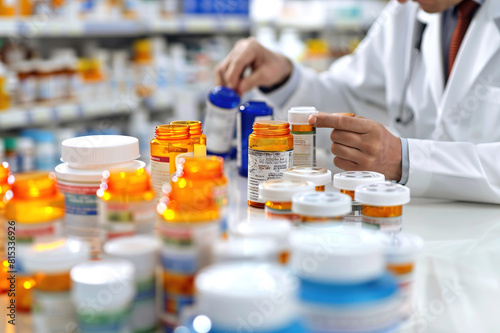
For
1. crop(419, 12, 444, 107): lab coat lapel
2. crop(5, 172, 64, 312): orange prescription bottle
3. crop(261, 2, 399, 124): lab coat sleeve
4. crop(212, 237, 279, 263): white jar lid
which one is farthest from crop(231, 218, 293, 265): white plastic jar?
crop(261, 2, 399, 124): lab coat sleeve

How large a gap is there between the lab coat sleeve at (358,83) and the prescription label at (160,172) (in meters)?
1.14

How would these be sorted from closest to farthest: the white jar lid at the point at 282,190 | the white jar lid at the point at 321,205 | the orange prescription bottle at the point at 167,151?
the white jar lid at the point at 321,205
the white jar lid at the point at 282,190
the orange prescription bottle at the point at 167,151

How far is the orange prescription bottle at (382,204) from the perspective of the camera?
95 cm

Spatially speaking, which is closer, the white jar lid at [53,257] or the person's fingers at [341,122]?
the white jar lid at [53,257]

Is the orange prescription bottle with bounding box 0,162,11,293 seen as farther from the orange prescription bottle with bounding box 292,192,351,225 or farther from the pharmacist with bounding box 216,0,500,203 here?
the pharmacist with bounding box 216,0,500,203

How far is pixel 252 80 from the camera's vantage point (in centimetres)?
205

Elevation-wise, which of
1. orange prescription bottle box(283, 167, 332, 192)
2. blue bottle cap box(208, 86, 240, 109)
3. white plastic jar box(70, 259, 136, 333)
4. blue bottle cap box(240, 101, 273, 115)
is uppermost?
blue bottle cap box(208, 86, 240, 109)

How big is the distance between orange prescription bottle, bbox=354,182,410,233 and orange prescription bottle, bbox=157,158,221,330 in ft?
0.98

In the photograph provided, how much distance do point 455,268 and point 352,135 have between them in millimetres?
497

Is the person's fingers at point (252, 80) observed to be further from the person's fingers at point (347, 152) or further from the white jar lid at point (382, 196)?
the white jar lid at point (382, 196)

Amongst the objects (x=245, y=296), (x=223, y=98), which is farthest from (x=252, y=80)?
(x=245, y=296)

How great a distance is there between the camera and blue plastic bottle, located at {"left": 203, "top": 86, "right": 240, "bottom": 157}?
1.69m

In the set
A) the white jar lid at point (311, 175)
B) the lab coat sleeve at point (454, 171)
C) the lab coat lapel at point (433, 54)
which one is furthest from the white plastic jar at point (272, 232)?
the lab coat lapel at point (433, 54)

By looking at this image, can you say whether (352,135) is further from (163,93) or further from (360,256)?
(163,93)
